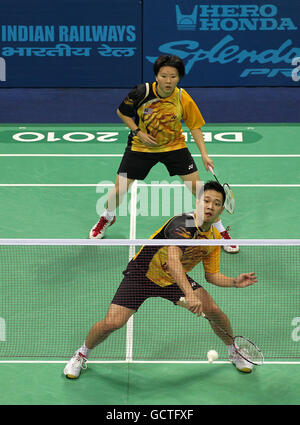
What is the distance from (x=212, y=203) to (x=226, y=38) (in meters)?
7.51

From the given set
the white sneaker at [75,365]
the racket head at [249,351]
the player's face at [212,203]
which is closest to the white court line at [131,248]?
the white sneaker at [75,365]

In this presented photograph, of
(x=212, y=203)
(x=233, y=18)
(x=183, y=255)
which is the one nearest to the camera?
(x=212, y=203)

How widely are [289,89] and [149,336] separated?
7.55m

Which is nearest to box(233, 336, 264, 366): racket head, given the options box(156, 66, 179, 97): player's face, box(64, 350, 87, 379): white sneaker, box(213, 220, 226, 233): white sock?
box(64, 350, 87, 379): white sneaker

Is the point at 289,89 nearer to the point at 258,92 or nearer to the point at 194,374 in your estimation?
the point at 258,92

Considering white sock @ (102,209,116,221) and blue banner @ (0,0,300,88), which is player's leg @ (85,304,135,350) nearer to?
white sock @ (102,209,116,221)

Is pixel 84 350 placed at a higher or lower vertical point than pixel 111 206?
lower

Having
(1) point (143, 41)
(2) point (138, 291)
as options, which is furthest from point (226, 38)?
(2) point (138, 291)

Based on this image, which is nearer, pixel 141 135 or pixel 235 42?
pixel 141 135

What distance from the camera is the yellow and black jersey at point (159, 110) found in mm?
7758

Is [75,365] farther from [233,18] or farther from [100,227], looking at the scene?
[233,18]

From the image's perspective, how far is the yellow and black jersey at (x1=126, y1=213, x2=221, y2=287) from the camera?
6.04m

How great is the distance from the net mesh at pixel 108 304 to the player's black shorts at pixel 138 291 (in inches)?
12.0

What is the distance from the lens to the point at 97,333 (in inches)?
245
